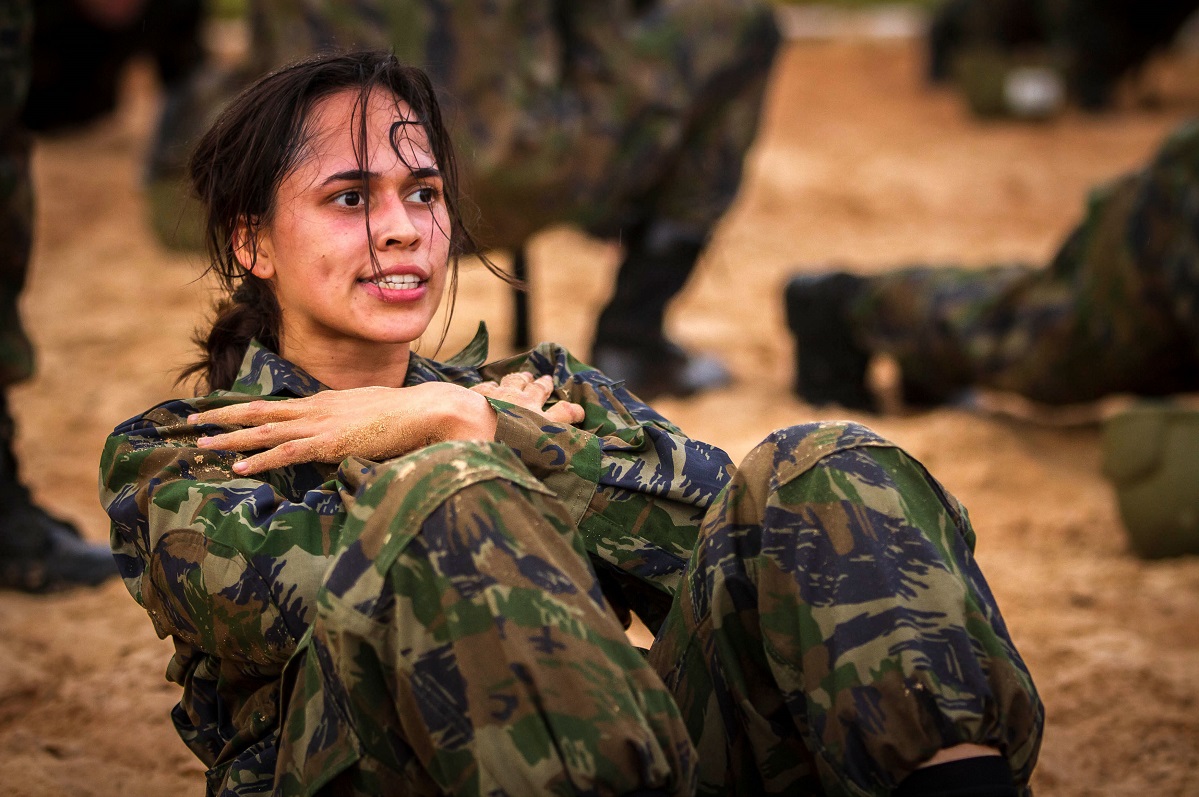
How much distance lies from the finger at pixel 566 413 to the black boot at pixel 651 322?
243 centimetres

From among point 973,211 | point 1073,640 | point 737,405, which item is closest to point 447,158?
point 1073,640

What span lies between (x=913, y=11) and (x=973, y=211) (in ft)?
21.2

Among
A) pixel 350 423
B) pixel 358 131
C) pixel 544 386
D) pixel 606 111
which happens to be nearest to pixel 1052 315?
pixel 606 111

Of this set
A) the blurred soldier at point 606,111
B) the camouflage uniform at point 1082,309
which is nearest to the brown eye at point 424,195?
the blurred soldier at point 606,111

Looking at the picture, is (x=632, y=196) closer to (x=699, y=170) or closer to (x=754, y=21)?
(x=699, y=170)

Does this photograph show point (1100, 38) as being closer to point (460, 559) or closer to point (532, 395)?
point (532, 395)

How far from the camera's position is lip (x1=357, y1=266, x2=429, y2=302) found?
1.53m

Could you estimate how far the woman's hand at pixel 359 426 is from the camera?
1.38 m

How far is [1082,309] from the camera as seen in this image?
3.40 metres

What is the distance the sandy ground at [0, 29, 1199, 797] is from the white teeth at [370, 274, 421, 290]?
Answer: 0.79 metres

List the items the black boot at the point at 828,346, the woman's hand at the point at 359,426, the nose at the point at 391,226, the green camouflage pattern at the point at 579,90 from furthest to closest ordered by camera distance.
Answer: the black boot at the point at 828,346 < the green camouflage pattern at the point at 579,90 < the nose at the point at 391,226 < the woman's hand at the point at 359,426

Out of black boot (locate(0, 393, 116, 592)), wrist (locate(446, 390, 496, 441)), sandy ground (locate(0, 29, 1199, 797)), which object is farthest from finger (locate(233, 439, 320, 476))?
black boot (locate(0, 393, 116, 592))

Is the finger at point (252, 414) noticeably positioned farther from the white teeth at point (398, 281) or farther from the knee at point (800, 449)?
the knee at point (800, 449)

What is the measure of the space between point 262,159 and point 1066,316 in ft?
7.97
